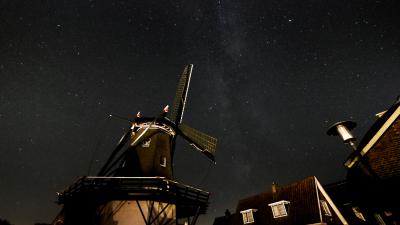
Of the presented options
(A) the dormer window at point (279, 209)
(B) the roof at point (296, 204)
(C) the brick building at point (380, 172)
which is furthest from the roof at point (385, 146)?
(A) the dormer window at point (279, 209)

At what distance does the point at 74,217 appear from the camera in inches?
596

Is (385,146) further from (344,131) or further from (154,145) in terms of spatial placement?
(154,145)

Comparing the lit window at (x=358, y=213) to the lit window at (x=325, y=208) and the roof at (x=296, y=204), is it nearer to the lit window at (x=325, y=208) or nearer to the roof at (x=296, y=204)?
the roof at (x=296, y=204)

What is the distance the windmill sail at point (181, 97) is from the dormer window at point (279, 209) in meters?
11.9

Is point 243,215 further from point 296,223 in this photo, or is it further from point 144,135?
point 144,135

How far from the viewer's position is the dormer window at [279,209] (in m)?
20.8

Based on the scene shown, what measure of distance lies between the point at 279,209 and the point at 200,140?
9307 millimetres

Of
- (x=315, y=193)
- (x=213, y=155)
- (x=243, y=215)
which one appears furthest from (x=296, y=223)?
(x=213, y=155)

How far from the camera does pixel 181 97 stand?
27.2 metres

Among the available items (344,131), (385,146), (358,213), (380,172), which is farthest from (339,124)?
(358,213)

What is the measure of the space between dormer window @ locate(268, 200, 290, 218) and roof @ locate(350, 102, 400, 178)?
11.4 m

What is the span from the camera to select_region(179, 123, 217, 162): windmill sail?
22203 millimetres

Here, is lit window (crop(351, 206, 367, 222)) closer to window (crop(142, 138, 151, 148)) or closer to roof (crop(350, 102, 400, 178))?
roof (crop(350, 102, 400, 178))

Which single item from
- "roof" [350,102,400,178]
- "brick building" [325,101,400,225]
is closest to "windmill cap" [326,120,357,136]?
"brick building" [325,101,400,225]
